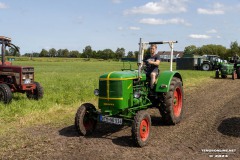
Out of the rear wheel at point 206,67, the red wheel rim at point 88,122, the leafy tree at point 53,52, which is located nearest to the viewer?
the red wheel rim at point 88,122

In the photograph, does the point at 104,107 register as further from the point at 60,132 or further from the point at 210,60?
the point at 210,60

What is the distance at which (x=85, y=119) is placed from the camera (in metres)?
6.31

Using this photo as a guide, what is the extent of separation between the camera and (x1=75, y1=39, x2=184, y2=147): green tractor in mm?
5832

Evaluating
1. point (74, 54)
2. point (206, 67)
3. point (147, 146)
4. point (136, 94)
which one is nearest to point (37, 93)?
point (136, 94)

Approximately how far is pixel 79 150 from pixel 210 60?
26.4 metres

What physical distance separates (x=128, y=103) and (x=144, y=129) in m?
0.67

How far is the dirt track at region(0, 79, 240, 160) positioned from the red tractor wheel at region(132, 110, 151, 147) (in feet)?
0.43

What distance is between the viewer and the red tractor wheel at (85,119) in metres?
6.10

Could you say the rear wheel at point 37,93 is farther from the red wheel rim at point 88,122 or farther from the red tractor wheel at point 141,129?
the red tractor wheel at point 141,129

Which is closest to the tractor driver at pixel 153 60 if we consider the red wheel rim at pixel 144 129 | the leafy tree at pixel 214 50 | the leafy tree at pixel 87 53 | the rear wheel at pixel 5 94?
the red wheel rim at pixel 144 129

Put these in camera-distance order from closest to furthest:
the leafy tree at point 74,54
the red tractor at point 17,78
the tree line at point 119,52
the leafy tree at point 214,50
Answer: the red tractor at point 17,78, the tree line at point 119,52, the leafy tree at point 214,50, the leafy tree at point 74,54

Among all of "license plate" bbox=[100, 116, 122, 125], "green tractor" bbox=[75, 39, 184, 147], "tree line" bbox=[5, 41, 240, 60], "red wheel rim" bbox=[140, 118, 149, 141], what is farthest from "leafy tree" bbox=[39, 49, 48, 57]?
"red wheel rim" bbox=[140, 118, 149, 141]

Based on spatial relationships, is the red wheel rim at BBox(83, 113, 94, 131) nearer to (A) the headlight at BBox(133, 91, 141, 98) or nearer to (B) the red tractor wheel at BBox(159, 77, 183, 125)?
(A) the headlight at BBox(133, 91, 141, 98)

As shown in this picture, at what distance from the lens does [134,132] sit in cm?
548
